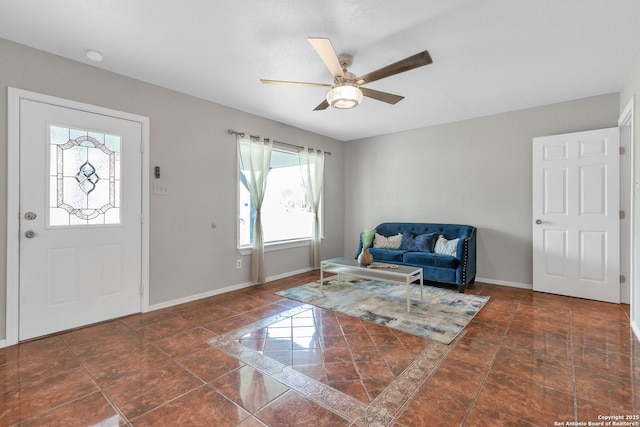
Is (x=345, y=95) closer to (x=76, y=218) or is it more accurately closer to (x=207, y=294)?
(x=76, y=218)

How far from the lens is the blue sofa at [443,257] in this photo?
394 centimetres

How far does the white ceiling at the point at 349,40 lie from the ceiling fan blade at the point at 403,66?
12.5 inches

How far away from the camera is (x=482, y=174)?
4.48m

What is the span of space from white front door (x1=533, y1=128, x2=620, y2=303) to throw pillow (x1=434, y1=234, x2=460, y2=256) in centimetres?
102

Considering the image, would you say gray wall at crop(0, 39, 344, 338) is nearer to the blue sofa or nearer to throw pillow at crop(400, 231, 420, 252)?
the blue sofa

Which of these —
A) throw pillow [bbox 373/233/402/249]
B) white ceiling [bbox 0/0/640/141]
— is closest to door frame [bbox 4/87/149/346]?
white ceiling [bbox 0/0/640/141]

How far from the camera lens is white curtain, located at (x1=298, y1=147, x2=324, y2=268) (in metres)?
5.17

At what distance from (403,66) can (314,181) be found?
3275mm

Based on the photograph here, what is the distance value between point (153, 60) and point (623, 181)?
208 inches

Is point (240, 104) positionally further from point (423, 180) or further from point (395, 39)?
point (423, 180)

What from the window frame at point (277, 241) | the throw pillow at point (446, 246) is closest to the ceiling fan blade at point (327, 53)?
the window frame at point (277, 241)

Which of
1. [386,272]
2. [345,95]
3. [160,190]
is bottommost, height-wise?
[386,272]

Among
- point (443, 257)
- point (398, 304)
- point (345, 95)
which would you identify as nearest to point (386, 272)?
point (398, 304)

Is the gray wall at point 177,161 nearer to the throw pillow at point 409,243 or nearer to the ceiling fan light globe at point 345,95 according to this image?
the ceiling fan light globe at point 345,95
